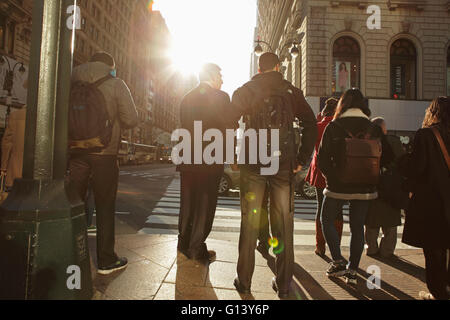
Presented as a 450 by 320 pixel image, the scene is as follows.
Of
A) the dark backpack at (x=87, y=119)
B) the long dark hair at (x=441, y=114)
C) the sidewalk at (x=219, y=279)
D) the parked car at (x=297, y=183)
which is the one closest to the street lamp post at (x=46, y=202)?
the dark backpack at (x=87, y=119)

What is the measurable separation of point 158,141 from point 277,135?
233 feet

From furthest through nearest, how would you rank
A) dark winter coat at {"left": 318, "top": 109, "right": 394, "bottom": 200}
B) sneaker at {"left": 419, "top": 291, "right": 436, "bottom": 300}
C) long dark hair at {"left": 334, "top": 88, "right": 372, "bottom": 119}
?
long dark hair at {"left": 334, "top": 88, "right": 372, "bottom": 119}, dark winter coat at {"left": 318, "top": 109, "right": 394, "bottom": 200}, sneaker at {"left": 419, "top": 291, "right": 436, "bottom": 300}

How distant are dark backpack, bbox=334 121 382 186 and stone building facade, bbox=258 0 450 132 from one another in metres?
15.0

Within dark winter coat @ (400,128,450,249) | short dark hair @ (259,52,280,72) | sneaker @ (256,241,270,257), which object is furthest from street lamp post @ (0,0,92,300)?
dark winter coat @ (400,128,450,249)

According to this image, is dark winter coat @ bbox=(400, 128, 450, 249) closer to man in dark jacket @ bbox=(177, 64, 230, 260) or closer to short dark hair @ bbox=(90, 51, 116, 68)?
man in dark jacket @ bbox=(177, 64, 230, 260)

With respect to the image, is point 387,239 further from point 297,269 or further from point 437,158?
point 437,158

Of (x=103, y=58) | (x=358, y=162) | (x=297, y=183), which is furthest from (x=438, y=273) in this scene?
(x=297, y=183)

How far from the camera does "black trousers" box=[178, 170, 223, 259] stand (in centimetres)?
345

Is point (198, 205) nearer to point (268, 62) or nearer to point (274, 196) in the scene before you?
point (274, 196)

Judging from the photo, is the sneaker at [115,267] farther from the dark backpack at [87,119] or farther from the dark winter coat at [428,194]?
the dark winter coat at [428,194]

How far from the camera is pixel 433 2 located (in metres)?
17.5

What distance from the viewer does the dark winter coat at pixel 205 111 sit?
11.2 feet

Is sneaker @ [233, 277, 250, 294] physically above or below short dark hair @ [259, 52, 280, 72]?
below

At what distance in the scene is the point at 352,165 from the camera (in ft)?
9.80
